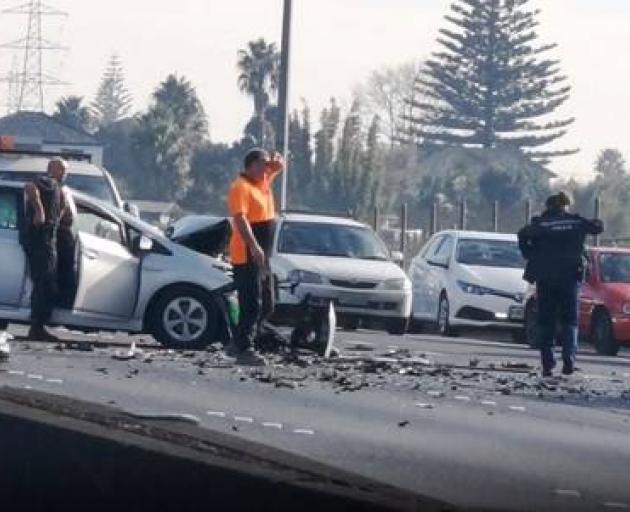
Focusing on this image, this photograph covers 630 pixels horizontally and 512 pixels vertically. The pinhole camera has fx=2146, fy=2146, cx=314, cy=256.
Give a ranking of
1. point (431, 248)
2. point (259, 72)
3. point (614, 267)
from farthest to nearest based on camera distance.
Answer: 1. point (259, 72)
2. point (431, 248)
3. point (614, 267)

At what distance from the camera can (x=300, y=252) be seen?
28.4 metres

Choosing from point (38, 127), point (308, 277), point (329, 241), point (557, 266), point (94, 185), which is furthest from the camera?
point (38, 127)

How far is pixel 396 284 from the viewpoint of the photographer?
91.2 feet

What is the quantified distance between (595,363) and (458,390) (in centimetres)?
717

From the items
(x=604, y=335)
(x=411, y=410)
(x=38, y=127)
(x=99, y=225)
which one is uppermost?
(x=38, y=127)

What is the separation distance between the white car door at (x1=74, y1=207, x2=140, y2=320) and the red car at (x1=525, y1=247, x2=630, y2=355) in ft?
25.1

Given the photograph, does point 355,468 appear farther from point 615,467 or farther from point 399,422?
point 399,422

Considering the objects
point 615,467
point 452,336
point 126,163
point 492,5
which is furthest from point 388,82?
point 615,467

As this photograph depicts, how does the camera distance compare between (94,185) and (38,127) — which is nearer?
(94,185)

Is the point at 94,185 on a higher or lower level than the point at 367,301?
higher

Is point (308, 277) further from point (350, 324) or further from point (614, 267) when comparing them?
point (614, 267)

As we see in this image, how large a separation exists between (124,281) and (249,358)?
254 centimetres

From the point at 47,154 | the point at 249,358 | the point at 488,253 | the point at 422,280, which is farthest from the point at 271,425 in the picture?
the point at 422,280

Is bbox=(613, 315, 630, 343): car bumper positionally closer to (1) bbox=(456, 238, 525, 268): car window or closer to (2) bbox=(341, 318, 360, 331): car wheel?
(2) bbox=(341, 318, 360, 331): car wheel
